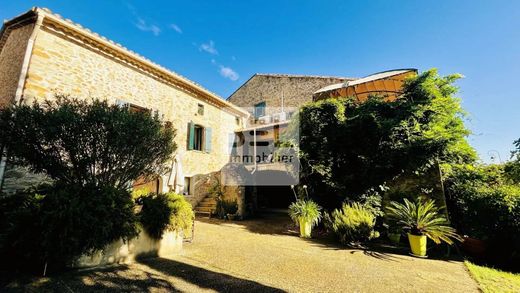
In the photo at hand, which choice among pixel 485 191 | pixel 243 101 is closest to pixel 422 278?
pixel 485 191

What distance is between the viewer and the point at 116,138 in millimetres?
4402

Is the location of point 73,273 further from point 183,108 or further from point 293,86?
point 293,86

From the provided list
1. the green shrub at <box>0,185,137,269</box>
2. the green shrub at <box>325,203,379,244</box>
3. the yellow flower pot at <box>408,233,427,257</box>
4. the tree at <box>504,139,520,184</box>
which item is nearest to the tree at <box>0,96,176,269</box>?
the green shrub at <box>0,185,137,269</box>

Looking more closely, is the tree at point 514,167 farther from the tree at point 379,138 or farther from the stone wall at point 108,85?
the stone wall at point 108,85

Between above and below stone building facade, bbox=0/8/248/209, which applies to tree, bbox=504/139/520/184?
below

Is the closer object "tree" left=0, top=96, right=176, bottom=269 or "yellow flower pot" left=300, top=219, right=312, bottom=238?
"tree" left=0, top=96, right=176, bottom=269

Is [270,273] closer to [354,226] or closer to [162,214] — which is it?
[162,214]

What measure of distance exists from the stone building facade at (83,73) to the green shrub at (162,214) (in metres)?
2.32

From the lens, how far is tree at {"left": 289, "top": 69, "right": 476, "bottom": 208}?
7422 mm

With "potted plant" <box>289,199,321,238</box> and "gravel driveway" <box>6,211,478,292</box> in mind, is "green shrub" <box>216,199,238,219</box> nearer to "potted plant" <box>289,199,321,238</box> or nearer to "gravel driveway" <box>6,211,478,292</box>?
"potted plant" <box>289,199,321,238</box>

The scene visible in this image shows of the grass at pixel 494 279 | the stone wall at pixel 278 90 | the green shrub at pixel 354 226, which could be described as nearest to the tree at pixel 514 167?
the grass at pixel 494 279

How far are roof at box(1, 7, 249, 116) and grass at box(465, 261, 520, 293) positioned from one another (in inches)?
472

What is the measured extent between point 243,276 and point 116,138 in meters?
3.64

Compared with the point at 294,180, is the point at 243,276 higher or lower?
lower
